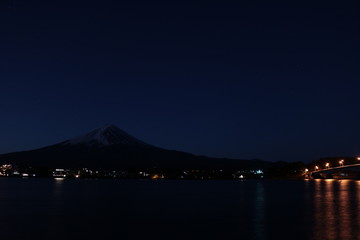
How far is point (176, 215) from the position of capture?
112 feet

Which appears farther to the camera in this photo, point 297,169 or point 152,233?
point 297,169

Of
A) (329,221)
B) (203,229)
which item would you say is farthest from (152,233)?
(329,221)

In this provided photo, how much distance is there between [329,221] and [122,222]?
1368cm

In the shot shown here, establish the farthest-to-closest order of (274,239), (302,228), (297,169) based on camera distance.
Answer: (297,169)
(302,228)
(274,239)

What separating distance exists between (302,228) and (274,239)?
16.1 feet

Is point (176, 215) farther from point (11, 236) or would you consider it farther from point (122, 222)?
point (11, 236)

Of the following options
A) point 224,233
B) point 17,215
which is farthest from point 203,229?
point 17,215

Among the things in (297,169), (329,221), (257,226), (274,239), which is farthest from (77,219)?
(297,169)

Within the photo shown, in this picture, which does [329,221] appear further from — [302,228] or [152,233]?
[152,233]

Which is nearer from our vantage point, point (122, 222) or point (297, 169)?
point (122, 222)

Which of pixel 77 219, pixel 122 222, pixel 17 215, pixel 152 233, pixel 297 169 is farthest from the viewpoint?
pixel 297 169

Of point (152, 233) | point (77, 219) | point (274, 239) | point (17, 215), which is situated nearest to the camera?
point (274, 239)

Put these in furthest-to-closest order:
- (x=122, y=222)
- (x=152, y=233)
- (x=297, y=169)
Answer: (x=297, y=169)
(x=122, y=222)
(x=152, y=233)

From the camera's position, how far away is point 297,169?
639ft
